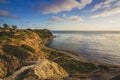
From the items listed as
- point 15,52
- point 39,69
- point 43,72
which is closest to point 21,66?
point 39,69

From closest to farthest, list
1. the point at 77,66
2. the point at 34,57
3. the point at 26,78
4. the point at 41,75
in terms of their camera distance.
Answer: the point at 26,78
the point at 41,75
the point at 77,66
the point at 34,57

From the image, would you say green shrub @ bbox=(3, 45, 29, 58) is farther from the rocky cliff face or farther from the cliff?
the rocky cliff face

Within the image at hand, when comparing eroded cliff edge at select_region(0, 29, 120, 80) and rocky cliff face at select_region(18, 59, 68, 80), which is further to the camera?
eroded cliff edge at select_region(0, 29, 120, 80)

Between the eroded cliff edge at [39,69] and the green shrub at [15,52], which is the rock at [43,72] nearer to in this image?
the eroded cliff edge at [39,69]

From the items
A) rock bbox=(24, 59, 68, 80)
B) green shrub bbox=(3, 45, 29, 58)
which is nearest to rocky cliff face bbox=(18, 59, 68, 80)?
rock bbox=(24, 59, 68, 80)

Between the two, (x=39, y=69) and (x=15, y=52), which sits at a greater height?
(x=15, y=52)

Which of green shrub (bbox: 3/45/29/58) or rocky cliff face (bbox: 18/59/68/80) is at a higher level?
green shrub (bbox: 3/45/29/58)

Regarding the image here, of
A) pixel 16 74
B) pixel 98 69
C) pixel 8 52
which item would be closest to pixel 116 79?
pixel 98 69

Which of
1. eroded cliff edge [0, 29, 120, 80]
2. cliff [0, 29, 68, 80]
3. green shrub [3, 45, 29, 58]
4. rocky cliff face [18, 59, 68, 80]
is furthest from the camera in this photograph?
green shrub [3, 45, 29, 58]

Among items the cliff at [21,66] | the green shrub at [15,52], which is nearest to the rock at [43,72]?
the cliff at [21,66]

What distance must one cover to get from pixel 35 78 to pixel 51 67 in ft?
21.3

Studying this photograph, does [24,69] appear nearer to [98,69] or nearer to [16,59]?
[16,59]

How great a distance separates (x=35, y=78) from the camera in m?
29.8

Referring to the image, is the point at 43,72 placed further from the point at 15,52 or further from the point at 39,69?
the point at 15,52
